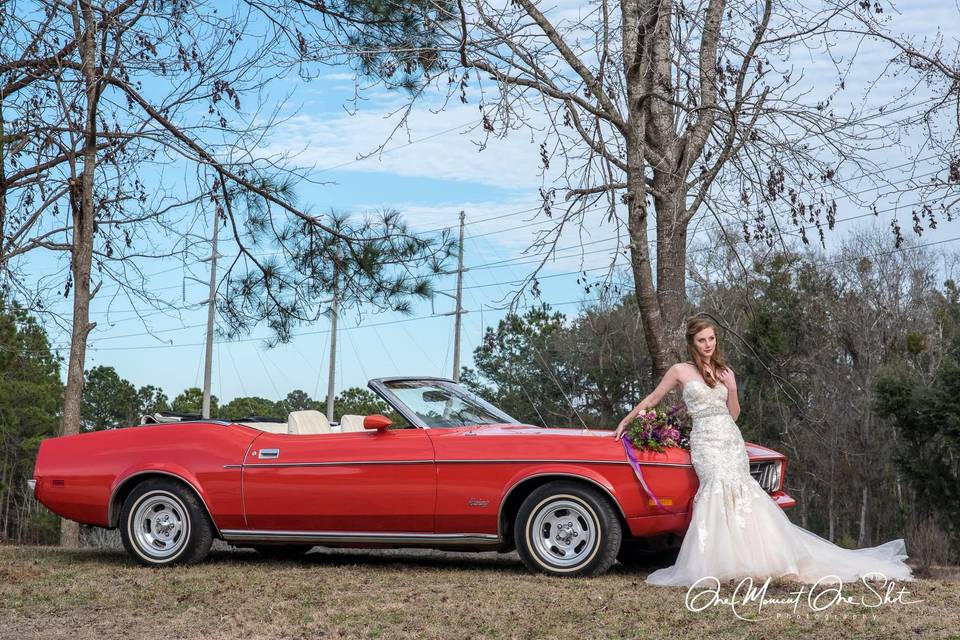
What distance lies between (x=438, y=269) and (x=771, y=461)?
5.85 m

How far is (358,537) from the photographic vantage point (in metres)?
8.25

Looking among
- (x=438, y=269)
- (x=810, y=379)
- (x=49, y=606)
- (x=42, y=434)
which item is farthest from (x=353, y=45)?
(x=42, y=434)

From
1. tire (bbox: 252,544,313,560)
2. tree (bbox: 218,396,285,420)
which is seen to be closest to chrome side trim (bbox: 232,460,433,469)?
tire (bbox: 252,544,313,560)

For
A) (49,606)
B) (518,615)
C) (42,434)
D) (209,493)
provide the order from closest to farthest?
(518,615), (49,606), (209,493), (42,434)

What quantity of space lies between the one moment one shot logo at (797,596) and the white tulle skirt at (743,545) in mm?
93

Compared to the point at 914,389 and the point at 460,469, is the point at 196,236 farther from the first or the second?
the point at 914,389

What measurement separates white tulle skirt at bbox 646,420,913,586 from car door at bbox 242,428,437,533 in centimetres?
185

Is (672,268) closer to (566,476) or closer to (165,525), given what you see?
(566,476)

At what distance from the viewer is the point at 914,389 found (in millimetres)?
32781

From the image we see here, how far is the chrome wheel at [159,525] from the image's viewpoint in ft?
28.9

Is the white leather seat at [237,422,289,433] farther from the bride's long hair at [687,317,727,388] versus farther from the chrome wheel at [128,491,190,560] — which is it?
the bride's long hair at [687,317,727,388]

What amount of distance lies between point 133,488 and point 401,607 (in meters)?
3.46

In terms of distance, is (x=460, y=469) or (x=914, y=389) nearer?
(x=460, y=469)

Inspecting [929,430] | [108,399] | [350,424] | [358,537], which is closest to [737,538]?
[358,537]
